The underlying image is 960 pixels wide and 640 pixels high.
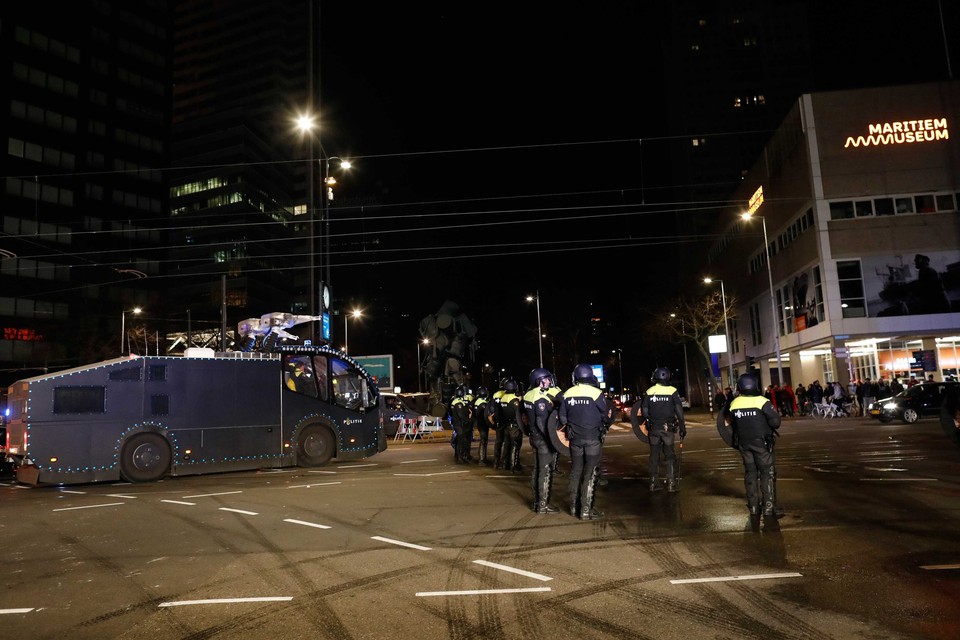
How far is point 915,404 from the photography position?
26.0 m

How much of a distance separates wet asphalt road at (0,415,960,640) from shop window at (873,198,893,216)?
31.7 m

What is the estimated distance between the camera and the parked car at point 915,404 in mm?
25875

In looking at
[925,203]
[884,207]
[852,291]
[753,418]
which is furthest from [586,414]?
[925,203]

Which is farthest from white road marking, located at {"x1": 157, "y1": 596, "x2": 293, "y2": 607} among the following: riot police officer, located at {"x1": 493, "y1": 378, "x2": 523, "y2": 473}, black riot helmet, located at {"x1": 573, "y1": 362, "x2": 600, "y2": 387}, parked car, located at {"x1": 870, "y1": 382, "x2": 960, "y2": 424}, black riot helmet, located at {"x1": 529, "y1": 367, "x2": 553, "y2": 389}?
parked car, located at {"x1": 870, "y1": 382, "x2": 960, "y2": 424}

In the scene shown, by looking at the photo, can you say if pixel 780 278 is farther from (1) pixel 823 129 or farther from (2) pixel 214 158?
(2) pixel 214 158

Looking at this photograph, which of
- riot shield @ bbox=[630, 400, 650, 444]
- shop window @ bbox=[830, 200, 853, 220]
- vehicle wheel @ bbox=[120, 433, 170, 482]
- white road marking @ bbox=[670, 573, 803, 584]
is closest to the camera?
white road marking @ bbox=[670, 573, 803, 584]

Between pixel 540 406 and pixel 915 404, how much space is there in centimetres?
2210

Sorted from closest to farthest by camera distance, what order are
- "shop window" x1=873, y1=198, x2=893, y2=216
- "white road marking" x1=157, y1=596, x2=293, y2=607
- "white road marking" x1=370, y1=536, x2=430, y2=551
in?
"white road marking" x1=157, y1=596, x2=293, y2=607
"white road marking" x1=370, y1=536, x2=430, y2=551
"shop window" x1=873, y1=198, x2=893, y2=216

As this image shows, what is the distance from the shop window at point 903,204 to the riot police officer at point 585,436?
3770 cm

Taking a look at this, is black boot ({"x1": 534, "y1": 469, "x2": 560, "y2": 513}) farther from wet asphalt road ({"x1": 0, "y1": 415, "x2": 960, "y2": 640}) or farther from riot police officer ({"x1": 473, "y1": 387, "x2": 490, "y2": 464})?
riot police officer ({"x1": 473, "y1": 387, "x2": 490, "y2": 464})

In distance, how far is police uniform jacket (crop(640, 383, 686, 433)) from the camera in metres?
11.4

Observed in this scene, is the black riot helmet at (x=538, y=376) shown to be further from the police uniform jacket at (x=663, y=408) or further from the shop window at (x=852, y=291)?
the shop window at (x=852, y=291)

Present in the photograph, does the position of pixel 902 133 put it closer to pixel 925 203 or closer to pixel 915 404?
pixel 925 203

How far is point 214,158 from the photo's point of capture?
9956 centimetres
